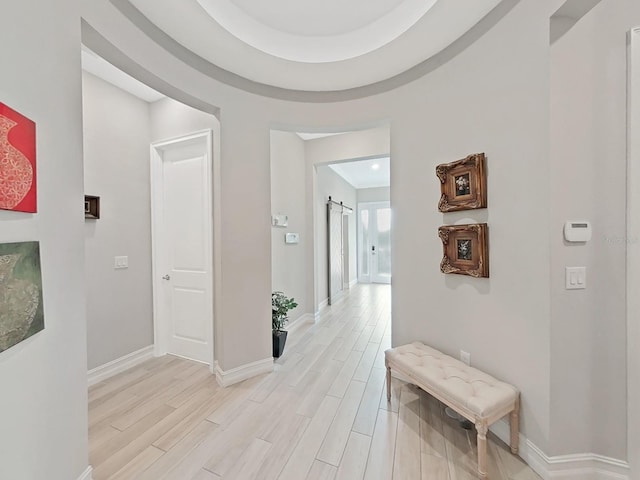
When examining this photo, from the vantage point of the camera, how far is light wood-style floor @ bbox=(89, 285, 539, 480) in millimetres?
1553

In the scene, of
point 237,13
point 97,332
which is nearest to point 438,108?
point 237,13

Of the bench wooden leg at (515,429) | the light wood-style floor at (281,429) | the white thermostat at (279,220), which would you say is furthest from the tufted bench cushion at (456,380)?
the white thermostat at (279,220)

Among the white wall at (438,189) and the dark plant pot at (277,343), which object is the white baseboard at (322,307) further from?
the white wall at (438,189)

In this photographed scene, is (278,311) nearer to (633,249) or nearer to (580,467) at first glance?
(580,467)

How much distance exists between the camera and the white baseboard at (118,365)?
255 centimetres

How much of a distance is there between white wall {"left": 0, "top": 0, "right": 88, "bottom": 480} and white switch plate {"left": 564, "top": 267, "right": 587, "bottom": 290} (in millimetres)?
2496

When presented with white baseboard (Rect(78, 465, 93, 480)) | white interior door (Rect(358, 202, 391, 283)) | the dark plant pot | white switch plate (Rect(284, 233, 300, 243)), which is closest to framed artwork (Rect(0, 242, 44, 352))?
white baseboard (Rect(78, 465, 93, 480))

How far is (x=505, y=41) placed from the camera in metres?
1.67

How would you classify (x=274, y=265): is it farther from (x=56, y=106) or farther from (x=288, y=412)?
(x=56, y=106)

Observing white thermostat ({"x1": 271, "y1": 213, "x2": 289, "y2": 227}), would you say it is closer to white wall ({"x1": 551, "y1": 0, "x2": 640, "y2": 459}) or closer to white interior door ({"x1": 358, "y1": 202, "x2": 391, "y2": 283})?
white wall ({"x1": 551, "y1": 0, "x2": 640, "y2": 459})

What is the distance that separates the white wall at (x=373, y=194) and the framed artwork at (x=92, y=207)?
664cm

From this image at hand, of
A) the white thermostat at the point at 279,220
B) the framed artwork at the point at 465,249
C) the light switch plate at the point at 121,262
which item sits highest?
the white thermostat at the point at 279,220

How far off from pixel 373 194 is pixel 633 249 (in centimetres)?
686

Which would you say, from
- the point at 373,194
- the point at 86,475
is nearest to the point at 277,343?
the point at 86,475
